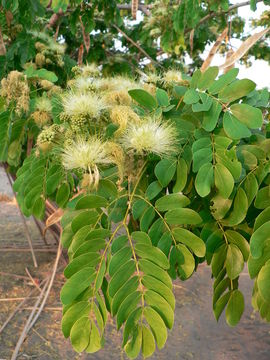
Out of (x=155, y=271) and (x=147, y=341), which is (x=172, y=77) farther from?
(x=147, y=341)

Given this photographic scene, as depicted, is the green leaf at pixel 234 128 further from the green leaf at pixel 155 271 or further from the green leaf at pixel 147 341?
the green leaf at pixel 147 341

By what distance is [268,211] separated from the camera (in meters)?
0.79

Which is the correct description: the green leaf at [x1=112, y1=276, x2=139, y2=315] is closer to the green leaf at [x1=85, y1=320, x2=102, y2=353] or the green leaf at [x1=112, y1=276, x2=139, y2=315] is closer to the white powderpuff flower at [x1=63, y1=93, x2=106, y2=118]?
the green leaf at [x1=85, y1=320, x2=102, y2=353]

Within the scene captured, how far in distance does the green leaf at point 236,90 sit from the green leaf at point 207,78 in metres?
0.05

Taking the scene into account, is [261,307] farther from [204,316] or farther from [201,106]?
[204,316]

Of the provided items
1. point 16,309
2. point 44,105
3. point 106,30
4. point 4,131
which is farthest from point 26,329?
point 106,30

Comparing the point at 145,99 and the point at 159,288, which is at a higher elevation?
the point at 145,99

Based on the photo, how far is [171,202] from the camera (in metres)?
Answer: 0.86

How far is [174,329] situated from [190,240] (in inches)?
72.3

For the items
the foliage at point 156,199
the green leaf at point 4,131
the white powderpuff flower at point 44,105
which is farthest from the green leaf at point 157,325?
the green leaf at point 4,131

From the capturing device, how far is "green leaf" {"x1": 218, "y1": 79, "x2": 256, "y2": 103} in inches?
34.6

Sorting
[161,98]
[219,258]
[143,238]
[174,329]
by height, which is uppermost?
[161,98]

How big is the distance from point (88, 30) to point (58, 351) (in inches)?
74.7

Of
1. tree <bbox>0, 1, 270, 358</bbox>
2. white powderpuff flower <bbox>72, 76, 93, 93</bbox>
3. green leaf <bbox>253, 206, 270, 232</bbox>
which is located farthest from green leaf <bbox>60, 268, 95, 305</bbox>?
white powderpuff flower <bbox>72, 76, 93, 93</bbox>
